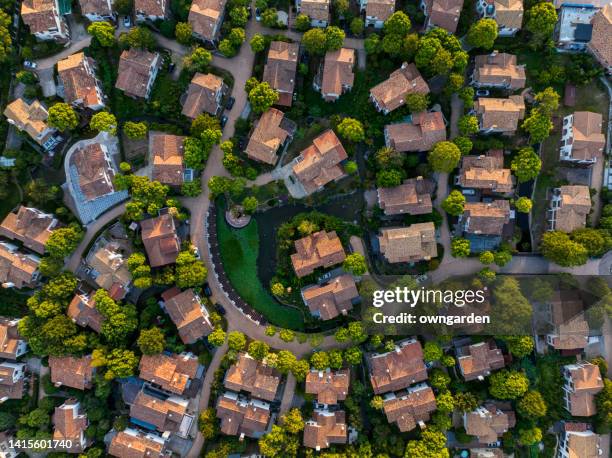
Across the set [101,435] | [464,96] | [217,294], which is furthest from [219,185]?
[101,435]

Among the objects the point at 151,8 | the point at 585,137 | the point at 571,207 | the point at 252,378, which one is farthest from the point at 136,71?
the point at 571,207

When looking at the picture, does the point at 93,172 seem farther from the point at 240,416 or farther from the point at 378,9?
the point at 378,9

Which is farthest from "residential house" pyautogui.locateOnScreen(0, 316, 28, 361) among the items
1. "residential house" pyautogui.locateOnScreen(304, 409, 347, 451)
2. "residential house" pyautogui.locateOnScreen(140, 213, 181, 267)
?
"residential house" pyautogui.locateOnScreen(304, 409, 347, 451)

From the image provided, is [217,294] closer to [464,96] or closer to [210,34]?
[210,34]

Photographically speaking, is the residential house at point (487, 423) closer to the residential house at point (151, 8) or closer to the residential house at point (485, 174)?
the residential house at point (485, 174)

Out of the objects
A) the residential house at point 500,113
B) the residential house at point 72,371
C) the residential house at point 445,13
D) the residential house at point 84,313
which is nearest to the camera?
the residential house at point 445,13

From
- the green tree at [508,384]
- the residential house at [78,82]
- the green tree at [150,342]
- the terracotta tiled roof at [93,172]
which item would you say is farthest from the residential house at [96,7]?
the green tree at [508,384]

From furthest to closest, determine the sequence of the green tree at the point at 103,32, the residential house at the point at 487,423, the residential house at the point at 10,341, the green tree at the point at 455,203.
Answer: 1. the residential house at the point at 10,341
2. the residential house at the point at 487,423
3. the green tree at the point at 103,32
4. the green tree at the point at 455,203
